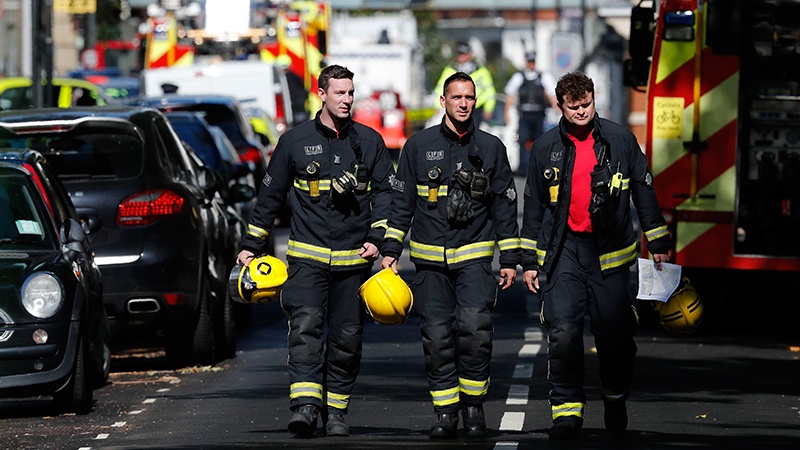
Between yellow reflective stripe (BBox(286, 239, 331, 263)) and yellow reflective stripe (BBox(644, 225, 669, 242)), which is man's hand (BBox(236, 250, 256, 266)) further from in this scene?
yellow reflective stripe (BBox(644, 225, 669, 242))

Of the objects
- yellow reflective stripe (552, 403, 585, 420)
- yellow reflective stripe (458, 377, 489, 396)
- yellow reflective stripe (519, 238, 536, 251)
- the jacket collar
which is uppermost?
the jacket collar

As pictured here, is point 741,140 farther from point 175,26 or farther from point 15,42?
point 15,42

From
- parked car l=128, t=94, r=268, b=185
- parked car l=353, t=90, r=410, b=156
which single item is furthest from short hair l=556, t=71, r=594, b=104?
parked car l=353, t=90, r=410, b=156

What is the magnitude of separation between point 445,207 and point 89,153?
13.3 feet

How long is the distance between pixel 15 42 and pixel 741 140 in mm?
37610

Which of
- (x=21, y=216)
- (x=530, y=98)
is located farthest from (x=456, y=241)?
(x=530, y=98)

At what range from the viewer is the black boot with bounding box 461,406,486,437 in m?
10.2

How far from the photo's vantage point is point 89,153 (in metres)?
13.7

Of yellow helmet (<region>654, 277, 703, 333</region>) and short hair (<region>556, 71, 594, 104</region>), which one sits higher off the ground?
short hair (<region>556, 71, 594, 104</region>)

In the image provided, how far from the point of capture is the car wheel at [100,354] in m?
12.1

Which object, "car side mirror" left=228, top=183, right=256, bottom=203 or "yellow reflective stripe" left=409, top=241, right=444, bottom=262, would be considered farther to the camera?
"car side mirror" left=228, top=183, right=256, bottom=203

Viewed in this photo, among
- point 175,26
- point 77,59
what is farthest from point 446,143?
point 77,59

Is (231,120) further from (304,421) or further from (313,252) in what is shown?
(304,421)

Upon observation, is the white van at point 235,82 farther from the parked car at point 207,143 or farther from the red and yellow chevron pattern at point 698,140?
the red and yellow chevron pattern at point 698,140
